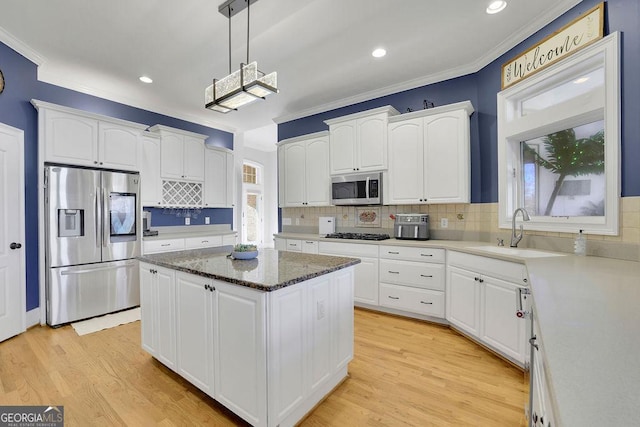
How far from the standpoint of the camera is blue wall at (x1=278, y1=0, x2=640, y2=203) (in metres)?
1.93

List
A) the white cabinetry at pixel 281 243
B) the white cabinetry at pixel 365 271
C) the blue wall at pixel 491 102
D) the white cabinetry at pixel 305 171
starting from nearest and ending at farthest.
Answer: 1. the blue wall at pixel 491 102
2. the white cabinetry at pixel 365 271
3. the white cabinetry at pixel 305 171
4. the white cabinetry at pixel 281 243

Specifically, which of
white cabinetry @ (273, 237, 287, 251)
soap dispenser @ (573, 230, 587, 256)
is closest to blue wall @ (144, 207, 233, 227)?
white cabinetry @ (273, 237, 287, 251)

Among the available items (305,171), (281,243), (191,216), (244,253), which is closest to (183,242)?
(191,216)

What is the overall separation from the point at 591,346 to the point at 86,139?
14.6 ft

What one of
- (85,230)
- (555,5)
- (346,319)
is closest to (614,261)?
(346,319)

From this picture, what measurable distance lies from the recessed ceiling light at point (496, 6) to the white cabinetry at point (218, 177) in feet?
13.6

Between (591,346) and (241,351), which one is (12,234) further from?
(591,346)

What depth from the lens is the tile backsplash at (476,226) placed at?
1947mm

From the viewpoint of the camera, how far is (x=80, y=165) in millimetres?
3350

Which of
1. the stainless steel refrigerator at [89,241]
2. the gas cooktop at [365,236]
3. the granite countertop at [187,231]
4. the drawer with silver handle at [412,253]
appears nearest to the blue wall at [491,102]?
the drawer with silver handle at [412,253]

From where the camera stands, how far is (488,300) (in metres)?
2.50

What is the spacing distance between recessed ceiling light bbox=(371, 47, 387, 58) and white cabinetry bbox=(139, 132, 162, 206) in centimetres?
320

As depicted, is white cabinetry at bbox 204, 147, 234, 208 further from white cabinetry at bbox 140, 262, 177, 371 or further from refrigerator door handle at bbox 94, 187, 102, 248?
white cabinetry at bbox 140, 262, 177, 371

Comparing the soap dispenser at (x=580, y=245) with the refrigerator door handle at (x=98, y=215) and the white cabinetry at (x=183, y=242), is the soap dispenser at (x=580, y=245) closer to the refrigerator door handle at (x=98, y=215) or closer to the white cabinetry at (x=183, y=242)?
the white cabinetry at (x=183, y=242)
